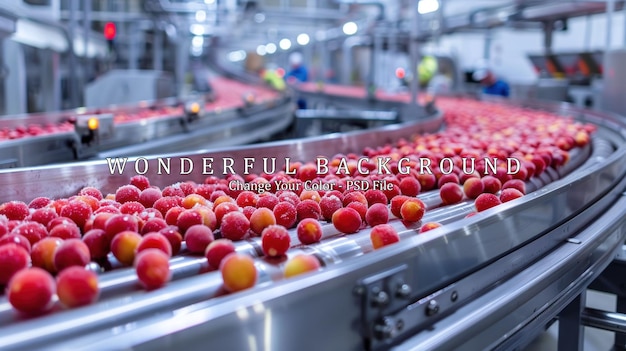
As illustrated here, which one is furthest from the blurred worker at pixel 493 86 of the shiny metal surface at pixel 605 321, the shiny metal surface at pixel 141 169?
the shiny metal surface at pixel 605 321

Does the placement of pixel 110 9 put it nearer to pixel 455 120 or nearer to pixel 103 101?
pixel 103 101

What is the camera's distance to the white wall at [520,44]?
507 inches

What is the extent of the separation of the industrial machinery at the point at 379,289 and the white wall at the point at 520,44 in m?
11.1

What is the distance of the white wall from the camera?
12883mm

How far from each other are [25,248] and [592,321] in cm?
185

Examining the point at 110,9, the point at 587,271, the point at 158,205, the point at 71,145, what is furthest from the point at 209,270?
the point at 110,9

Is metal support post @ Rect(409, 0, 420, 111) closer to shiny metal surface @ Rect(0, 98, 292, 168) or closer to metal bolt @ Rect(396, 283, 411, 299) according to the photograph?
shiny metal surface @ Rect(0, 98, 292, 168)

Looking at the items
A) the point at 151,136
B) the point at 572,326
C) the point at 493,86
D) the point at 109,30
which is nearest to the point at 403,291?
the point at 572,326

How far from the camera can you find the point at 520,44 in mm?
15352

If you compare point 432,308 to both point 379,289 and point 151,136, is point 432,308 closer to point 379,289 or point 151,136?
point 379,289

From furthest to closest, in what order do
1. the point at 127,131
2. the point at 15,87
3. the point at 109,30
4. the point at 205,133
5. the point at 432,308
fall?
1. the point at 109,30
2. the point at 15,87
3. the point at 205,133
4. the point at 127,131
5. the point at 432,308

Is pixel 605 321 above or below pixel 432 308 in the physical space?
below

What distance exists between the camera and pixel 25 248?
110 centimetres

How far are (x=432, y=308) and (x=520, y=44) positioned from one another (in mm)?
15709
